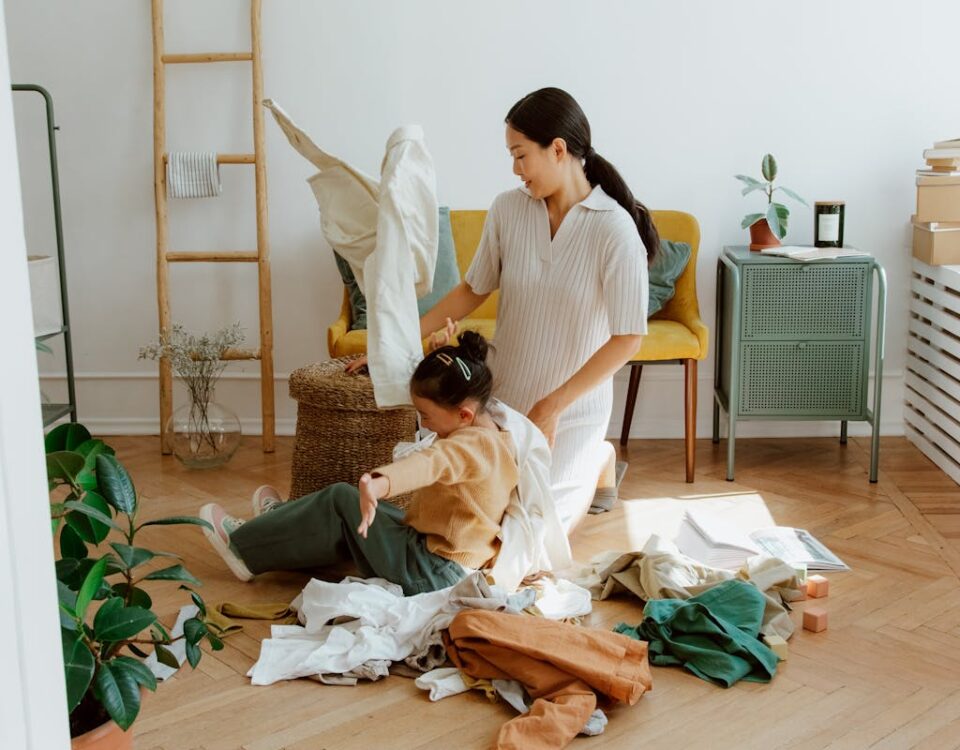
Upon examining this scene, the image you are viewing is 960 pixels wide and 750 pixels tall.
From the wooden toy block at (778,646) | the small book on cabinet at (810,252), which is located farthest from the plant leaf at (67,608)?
the small book on cabinet at (810,252)

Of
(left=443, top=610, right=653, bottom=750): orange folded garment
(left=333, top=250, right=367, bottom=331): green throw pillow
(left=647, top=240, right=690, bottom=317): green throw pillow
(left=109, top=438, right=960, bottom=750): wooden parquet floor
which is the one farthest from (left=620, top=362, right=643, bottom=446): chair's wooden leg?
(left=443, top=610, right=653, bottom=750): orange folded garment

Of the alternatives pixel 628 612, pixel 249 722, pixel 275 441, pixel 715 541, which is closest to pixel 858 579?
pixel 715 541

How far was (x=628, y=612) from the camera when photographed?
2.74m

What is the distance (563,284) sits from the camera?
9.78 ft

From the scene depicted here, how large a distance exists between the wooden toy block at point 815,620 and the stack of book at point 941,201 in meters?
1.87

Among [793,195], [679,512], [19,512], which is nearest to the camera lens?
[19,512]

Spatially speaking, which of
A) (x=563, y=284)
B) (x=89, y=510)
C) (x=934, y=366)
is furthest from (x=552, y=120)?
(x=934, y=366)

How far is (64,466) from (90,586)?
0.24 meters

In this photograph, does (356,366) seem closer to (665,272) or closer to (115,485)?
(665,272)

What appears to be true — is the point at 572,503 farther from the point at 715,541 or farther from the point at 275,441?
the point at 275,441

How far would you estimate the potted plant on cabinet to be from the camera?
4000 mm

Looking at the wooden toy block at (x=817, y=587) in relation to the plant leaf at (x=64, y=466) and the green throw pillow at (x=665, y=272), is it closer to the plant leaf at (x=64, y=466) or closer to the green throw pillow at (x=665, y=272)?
the green throw pillow at (x=665, y=272)

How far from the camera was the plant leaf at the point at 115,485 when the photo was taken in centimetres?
158

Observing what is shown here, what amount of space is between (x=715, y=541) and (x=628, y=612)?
1.35 ft
